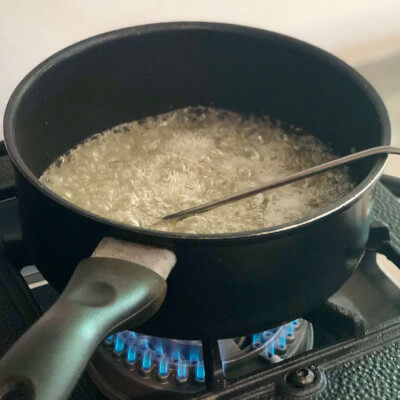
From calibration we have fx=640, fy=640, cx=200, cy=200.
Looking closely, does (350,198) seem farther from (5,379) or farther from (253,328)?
(5,379)

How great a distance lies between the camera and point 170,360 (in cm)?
54

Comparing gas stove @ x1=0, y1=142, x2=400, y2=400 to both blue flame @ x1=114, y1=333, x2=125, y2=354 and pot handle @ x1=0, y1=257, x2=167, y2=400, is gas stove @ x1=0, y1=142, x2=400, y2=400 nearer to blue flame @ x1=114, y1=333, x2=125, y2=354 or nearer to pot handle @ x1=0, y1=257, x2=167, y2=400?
blue flame @ x1=114, y1=333, x2=125, y2=354

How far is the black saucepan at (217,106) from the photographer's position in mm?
413

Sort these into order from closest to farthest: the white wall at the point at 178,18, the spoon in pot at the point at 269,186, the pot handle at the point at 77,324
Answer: the pot handle at the point at 77,324 < the spoon in pot at the point at 269,186 < the white wall at the point at 178,18

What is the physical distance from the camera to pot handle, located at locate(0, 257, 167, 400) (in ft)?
1.09

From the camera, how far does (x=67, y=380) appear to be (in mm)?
338

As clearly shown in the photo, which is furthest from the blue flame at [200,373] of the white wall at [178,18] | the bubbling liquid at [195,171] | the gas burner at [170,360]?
the white wall at [178,18]

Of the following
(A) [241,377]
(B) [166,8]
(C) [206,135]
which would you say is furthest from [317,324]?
(B) [166,8]

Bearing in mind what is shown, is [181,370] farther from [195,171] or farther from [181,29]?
[181,29]

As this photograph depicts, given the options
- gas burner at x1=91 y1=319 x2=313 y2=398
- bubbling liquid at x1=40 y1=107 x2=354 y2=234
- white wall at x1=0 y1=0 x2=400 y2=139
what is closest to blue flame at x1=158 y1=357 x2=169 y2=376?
gas burner at x1=91 y1=319 x2=313 y2=398

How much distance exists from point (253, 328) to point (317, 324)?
128mm

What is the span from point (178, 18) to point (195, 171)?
22 centimetres

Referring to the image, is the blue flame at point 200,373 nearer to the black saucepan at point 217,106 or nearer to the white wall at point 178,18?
the black saucepan at point 217,106

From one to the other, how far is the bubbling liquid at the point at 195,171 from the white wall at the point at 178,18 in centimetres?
12
